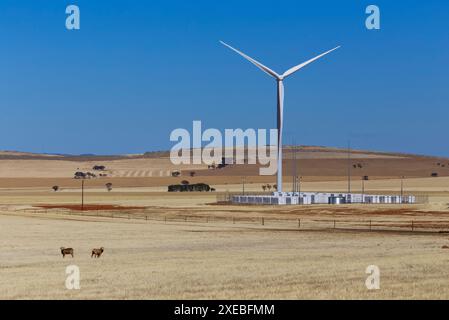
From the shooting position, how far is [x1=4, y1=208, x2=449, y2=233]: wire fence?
247 ft

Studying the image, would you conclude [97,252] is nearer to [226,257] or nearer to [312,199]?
[226,257]

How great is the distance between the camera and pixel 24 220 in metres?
87.8

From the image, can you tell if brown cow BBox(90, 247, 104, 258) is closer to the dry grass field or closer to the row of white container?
the dry grass field

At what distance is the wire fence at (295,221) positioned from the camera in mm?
75188

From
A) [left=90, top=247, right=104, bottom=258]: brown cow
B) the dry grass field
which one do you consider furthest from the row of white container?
[left=90, top=247, right=104, bottom=258]: brown cow

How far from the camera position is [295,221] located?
89500 mm

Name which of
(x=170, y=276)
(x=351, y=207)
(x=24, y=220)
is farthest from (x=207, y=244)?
(x=351, y=207)

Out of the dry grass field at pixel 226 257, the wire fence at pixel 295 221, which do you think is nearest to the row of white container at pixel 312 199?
the wire fence at pixel 295 221

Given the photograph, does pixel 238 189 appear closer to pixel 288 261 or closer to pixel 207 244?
pixel 207 244

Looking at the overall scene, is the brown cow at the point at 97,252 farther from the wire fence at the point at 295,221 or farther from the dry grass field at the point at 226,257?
the wire fence at the point at 295,221

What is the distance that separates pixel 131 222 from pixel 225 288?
55.9 metres
